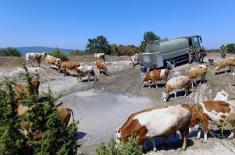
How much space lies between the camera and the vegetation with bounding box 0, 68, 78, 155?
11.4 meters

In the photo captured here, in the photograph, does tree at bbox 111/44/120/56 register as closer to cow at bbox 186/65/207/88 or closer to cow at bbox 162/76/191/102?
cow at bbox 186/65/207/88

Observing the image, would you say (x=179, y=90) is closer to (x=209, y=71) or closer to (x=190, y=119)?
(x=209, y=71)

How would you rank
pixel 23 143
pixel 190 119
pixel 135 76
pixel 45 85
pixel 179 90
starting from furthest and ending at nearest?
1. pixel 135 76
2. pixel 45 85
3. pixel 179 90
4. pixel 190 119
5. pixel 23 143

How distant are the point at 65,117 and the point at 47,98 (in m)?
5.16

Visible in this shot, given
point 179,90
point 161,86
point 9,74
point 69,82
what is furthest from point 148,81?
point 9,74

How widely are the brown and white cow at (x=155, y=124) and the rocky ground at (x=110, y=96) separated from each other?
0.96 meters

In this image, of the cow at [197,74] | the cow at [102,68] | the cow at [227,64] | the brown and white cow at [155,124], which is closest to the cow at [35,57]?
the cow at [102,68]

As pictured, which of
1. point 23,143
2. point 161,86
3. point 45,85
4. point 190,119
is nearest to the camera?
point 23,143

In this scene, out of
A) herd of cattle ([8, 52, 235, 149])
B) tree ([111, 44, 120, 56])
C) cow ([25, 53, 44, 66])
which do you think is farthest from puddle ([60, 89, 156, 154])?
tree ([111, 44, 120, 56])

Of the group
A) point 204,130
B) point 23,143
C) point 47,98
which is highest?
point 47,98

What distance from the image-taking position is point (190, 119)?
16.4 metres

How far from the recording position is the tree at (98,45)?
6410cm

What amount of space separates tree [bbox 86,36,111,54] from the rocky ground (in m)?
23.5

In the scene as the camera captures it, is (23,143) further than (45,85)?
No
